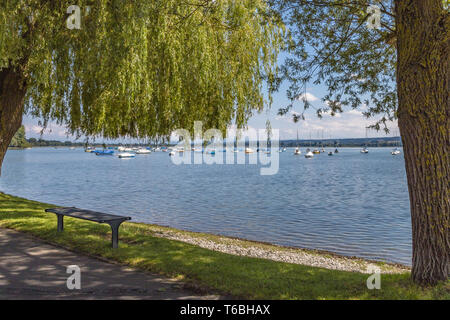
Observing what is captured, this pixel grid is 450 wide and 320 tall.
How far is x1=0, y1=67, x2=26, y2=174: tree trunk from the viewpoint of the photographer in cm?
1052

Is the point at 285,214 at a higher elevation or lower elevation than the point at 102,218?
lower

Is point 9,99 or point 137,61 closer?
point 137,61

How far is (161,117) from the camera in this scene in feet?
29.1

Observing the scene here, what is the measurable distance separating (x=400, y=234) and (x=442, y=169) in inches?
517

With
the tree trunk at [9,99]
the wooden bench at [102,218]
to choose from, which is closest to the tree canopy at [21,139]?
the tree trunk at [9,99]

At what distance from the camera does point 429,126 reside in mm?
5074

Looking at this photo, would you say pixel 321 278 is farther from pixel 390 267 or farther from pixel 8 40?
pixel 8 40

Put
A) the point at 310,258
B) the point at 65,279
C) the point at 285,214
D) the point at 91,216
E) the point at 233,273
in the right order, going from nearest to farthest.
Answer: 1. the point at 65,279
2. the point at 233,273
3. the point at 91,216
4. the point at 310,258
5. the point at 285,214

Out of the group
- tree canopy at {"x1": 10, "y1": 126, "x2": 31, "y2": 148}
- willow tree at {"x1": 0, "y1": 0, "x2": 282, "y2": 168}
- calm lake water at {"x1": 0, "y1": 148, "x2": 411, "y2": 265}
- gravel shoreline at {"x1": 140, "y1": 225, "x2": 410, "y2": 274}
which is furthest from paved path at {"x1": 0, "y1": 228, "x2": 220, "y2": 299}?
tree canopy at {"x1": 10, "y1": 126, "x2": 31, "y2": 148}

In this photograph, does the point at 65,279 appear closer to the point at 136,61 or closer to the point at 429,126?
the point at 136,61

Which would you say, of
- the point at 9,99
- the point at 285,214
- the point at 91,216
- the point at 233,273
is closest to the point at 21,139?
the point at 285,214

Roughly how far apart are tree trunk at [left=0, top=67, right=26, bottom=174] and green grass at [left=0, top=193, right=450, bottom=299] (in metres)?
3.02

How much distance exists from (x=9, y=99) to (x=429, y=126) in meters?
10.3

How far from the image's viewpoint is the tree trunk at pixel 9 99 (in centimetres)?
1052
